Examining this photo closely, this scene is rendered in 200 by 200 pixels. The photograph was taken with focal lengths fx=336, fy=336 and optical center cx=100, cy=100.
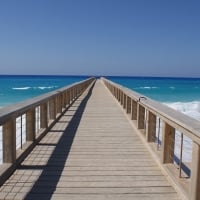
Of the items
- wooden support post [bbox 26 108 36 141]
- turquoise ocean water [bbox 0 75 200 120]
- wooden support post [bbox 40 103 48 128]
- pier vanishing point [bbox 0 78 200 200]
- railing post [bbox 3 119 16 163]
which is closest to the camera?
pier vanishing point [bbox 0 78 200 200]

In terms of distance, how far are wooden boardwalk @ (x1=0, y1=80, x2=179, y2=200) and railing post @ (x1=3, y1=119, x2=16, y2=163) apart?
7.4 inches

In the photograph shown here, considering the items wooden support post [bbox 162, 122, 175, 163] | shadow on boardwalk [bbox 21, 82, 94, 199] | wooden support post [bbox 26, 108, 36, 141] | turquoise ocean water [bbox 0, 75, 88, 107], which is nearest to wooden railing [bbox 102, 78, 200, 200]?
wooden support post [bbox 162, 122, 175, 163]

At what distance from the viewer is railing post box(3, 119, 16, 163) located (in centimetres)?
341

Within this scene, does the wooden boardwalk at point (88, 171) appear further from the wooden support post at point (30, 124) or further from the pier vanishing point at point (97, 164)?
the wooden support post at point (30, 124)

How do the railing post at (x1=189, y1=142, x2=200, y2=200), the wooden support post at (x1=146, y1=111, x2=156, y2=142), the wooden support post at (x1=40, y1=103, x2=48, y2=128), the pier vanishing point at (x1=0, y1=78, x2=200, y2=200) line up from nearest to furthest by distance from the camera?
the railing post at (x1=189, y1=142, x2=200, y2=200)
the pier vanishing point at (x1=0, y1=78, x2=200, y2=200)
the wooden support post at (x1=146, y1=111, x2=156, y2=142)
the wooden support post at (x1=40, y1=103, x2=48, y2=128)

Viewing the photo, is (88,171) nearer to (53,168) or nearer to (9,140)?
(53,168)

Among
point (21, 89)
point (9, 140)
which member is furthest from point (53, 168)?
point (21, 89)

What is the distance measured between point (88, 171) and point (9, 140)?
0.92 metres

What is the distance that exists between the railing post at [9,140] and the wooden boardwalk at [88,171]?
0.19m

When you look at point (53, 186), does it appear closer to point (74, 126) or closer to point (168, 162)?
point (168, 162)

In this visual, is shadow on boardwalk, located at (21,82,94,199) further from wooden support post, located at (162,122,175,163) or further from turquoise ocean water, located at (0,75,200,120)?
turquoise ocean water, located at (0,75,200,120)

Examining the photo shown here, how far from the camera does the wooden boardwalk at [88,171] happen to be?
3.07 meters

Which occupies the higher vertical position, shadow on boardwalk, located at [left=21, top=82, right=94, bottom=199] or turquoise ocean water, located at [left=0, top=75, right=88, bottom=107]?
shadow on boardwalk, located at [left=21, top=82, right=94, bottom=199]

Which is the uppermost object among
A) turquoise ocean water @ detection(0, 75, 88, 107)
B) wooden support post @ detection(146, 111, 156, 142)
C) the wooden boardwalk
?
wooden support post @ detection(146, 111, 156, 142)
